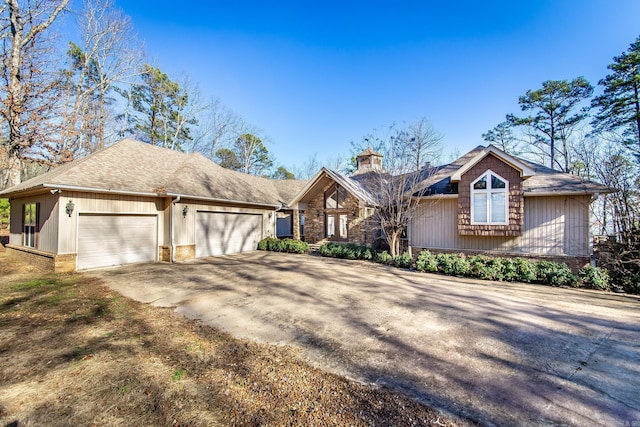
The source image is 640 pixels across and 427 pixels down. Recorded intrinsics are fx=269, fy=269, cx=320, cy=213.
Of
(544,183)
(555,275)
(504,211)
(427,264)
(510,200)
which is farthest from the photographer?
→ (544,183)

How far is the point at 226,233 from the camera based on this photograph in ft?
45.8

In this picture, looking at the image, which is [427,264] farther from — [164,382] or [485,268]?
[164,382]

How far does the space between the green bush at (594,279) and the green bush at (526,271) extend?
112 cm

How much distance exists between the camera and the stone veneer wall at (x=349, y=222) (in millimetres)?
14422

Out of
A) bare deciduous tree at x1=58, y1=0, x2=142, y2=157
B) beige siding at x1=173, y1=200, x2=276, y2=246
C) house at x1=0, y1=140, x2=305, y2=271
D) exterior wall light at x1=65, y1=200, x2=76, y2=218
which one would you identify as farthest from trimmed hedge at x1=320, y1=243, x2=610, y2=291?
bare deciduous tree at x1=58, y1=0, x2=142, y2=157

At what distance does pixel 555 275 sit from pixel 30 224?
1961 cm

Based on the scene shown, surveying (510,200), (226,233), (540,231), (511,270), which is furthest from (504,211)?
(226,233)

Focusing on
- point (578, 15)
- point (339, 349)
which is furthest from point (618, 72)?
point (339, 349)

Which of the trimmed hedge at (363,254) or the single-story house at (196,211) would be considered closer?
the single-story house at (196,211)

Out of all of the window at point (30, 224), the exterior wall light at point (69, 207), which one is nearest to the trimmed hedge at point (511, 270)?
the exterior wall light at point (69, 207)

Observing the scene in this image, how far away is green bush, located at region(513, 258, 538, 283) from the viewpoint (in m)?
8.62

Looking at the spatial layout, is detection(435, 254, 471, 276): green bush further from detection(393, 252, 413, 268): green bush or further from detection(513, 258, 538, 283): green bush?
detection(513, 258, 538, 283): green bush

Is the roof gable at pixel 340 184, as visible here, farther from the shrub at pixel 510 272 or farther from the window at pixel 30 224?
the window at pixel 30 224

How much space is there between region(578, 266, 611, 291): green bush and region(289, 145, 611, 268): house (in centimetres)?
192
